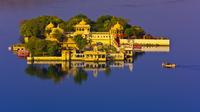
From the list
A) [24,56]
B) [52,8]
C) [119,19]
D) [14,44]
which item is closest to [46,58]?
[24,56]

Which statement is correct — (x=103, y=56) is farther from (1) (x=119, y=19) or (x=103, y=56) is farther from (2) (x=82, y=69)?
(1) (x=119, y=19)

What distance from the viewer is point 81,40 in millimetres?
10734

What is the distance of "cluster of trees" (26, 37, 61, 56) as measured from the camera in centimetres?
1011

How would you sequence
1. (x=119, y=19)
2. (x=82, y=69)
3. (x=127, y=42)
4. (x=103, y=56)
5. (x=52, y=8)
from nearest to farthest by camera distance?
(x=82, y=69) < (x=103, y=56) < (x=127, y=42) < (x=119, y=19) < (x=52, y=8)

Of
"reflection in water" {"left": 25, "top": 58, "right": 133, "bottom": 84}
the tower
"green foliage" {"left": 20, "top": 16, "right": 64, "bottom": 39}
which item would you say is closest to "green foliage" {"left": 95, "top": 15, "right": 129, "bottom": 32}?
the tower

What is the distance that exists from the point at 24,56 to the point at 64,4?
6.71 metres

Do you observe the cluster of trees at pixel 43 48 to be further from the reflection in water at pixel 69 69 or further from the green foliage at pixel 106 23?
the green foliage at pixel 106 23

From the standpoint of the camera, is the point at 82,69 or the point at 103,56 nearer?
the point at 82,69

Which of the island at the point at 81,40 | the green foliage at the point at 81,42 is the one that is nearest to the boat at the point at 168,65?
the island at the point at 81,40

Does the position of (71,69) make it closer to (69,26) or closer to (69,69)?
(69,69)

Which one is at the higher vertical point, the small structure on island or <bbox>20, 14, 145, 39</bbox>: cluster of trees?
<bbox>20, 14, 145, 39</bbox>: cluster of trees

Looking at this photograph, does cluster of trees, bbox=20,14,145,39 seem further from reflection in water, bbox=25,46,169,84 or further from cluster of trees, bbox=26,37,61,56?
reflection in water, bbox=25,46,169,84

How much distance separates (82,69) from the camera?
9266 millimetres

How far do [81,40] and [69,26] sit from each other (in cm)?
146
